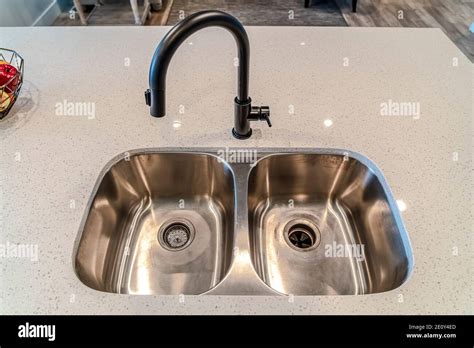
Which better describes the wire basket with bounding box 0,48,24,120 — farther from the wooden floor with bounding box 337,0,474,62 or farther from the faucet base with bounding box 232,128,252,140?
the wooden floor with bounding box 337,0,474,62

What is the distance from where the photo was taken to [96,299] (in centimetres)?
57

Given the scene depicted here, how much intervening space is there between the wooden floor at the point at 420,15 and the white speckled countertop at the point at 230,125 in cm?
→ 242

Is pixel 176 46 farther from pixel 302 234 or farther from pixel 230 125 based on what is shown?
pixel 302 234

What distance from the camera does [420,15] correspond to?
138 inches

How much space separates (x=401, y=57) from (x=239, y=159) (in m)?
0.68

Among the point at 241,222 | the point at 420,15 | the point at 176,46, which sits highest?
the point at 176,46

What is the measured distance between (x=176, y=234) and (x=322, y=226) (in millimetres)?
375

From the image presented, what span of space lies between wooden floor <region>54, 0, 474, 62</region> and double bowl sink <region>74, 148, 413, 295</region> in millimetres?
2736

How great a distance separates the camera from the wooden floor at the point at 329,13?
324 centimetres

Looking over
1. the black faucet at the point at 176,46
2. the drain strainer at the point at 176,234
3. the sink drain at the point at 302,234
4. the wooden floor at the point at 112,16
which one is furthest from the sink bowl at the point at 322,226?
the wooden floor at the point at 112,16

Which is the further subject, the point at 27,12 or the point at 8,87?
the point at 27,12

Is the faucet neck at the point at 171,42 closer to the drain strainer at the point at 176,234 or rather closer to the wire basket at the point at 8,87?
the drain strainer at the point at 176,234

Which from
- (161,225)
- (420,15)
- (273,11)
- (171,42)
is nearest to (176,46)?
(171,42)
